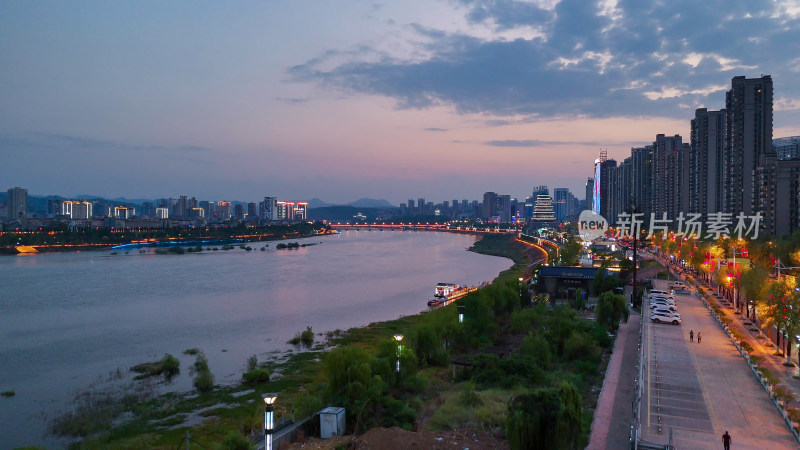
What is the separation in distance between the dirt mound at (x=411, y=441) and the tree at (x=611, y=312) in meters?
8.61

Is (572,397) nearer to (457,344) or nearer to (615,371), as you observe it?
(615,371)

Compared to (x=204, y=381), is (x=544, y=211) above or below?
above

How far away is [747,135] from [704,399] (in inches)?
1640

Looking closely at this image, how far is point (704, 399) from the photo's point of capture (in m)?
8.41

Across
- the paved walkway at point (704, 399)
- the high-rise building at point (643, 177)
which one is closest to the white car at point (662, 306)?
the paved walkway at point (704, 399)

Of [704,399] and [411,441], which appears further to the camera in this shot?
[704,399]

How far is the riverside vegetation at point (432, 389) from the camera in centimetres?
643

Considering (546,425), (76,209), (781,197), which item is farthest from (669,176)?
(76,209)

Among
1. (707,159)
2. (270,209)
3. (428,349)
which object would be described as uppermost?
(707,159)

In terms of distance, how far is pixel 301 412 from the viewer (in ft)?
28.3

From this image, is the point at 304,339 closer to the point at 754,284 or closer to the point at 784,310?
the point at 784,310

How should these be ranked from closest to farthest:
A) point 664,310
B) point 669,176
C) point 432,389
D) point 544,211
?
1. point 432,389
2. point 664,310
3. point 669,176
4. point 544,211

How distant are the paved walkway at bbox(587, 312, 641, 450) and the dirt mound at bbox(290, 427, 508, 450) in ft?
4.44

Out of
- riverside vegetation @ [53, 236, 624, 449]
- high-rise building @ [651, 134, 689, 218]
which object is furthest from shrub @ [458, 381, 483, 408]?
high-rise building @ [651, 134, 689, 218]
